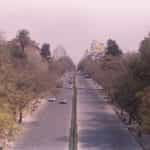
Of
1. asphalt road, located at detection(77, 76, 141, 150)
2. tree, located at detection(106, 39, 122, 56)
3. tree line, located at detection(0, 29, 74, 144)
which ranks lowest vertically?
asphalt road, located at detection(77, 76, 141, 150)

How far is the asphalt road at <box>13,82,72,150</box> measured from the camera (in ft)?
135

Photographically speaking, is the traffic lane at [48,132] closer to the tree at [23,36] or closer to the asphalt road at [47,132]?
the asphalt road at [47,132]

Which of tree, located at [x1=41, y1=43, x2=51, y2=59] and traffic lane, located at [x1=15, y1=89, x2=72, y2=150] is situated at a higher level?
tree, located at [x1=41, y1=43, x2=51, y2=59]

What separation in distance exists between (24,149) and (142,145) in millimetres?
8063

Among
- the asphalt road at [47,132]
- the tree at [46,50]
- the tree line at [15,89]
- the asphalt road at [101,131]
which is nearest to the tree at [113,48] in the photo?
the tree at [46,50]

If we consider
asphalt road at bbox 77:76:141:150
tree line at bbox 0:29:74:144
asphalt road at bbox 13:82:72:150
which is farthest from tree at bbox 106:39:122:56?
asphalt road at bbox 13:82:72:150

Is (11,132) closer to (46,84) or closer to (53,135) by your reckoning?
(53,135)

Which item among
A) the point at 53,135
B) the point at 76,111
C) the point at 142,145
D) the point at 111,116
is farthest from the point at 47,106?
the point at 142,145

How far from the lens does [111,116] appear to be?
64.6 m

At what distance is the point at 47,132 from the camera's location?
160 feet

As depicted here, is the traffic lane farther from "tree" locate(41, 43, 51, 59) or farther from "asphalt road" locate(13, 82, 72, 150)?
"tree" locate(41, 43, 51, 59)

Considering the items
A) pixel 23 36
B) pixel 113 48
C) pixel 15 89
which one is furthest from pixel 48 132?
pixel 113 48

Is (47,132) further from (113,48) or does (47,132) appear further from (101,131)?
(113,48)

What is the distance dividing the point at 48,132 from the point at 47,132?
7 cm
